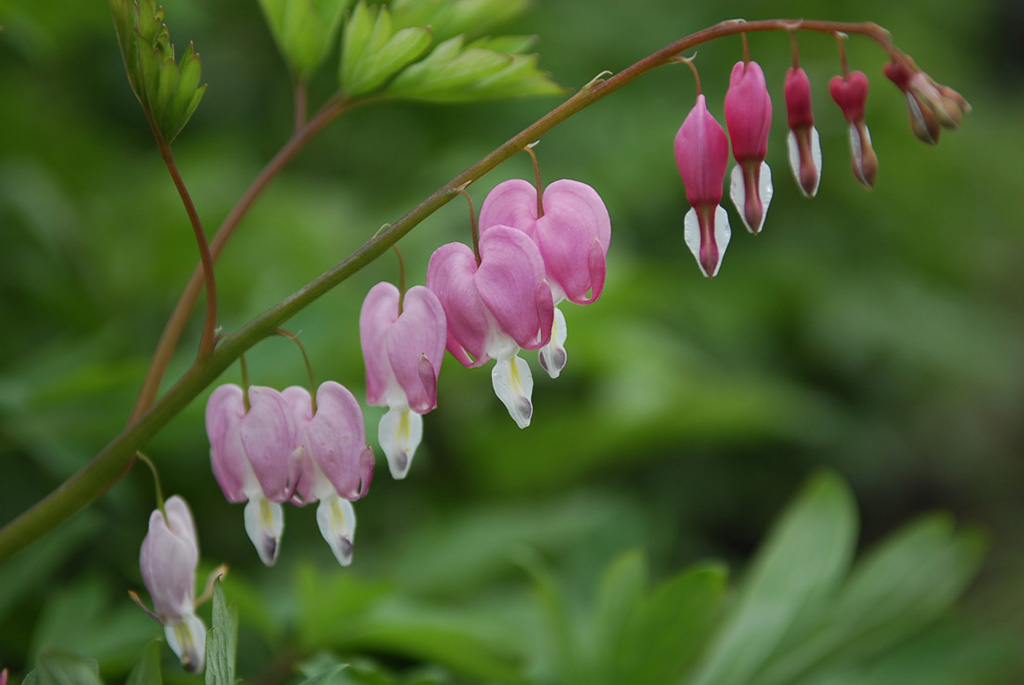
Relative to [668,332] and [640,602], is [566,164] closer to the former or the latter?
[668,332]

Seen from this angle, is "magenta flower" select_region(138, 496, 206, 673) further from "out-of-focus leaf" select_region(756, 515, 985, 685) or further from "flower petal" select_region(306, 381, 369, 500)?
"out-of-focus leaf" select_region(756, 515, 985, 685)

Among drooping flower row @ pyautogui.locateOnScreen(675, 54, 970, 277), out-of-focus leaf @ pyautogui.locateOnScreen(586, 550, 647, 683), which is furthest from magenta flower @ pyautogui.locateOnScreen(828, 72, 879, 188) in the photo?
out-of-focus leaf @ pyautogui.locateOnScreen(586, 550, 647, 683)

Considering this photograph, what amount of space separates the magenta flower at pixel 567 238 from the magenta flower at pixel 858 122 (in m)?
0.17

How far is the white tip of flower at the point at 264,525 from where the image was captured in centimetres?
61

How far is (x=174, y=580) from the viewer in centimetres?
62

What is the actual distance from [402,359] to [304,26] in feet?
1.04

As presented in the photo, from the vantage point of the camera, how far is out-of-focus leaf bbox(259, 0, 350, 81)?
0.71 metres

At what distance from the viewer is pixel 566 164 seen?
7.40 feet

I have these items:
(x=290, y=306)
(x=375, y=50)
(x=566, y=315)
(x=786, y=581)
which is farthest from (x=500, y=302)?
(x=566, y=315)

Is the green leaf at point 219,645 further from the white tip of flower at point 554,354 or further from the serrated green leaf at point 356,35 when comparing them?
the serrated green leaf at point 356,35

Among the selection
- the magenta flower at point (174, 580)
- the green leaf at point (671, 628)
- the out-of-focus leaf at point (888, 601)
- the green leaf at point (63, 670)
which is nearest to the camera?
the green leaf at point (63, 670)

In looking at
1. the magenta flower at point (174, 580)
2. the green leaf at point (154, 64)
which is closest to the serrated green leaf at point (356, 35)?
the green leaf at point (154, 64)

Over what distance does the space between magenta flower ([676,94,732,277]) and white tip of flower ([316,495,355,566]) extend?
0.99 feet

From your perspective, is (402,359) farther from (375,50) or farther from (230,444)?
(375,50)
